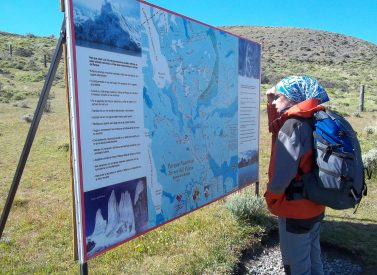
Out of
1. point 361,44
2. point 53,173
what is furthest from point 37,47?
point 361,44

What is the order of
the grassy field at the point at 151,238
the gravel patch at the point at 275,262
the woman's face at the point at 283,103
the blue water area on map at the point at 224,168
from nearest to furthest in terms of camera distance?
the woman's face at the point at 283,103, the grassy field at the point at 151,238, the gravel patch at the point at 275,262, the blue water area on map at the point at 224,168

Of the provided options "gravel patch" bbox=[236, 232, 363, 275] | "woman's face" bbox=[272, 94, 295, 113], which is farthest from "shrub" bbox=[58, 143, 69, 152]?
"woman's face" bbox=[272, 94, 295, 113]

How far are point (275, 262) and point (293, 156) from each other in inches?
85.0

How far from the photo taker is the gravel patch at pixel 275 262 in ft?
14.7

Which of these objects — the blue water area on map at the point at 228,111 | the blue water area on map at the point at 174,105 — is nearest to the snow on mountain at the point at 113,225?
the blue water area on map at the point at 174,105

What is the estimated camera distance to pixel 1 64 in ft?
114

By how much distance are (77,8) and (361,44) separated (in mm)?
92266

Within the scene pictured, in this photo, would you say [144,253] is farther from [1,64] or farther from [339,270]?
[1,64]

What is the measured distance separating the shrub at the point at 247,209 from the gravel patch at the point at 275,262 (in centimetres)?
39

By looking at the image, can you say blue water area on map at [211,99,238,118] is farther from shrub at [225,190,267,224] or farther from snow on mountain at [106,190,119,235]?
snow on mountain at [106,190,119,235]

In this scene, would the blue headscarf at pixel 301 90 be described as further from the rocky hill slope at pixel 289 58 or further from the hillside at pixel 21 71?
the rocky hill slope at pixel 289 58

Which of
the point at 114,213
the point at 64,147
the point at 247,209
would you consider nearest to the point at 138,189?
the point at 114,213

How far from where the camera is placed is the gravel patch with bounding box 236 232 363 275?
449 cm

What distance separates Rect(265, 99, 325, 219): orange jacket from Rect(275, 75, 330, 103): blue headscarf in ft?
0.33
